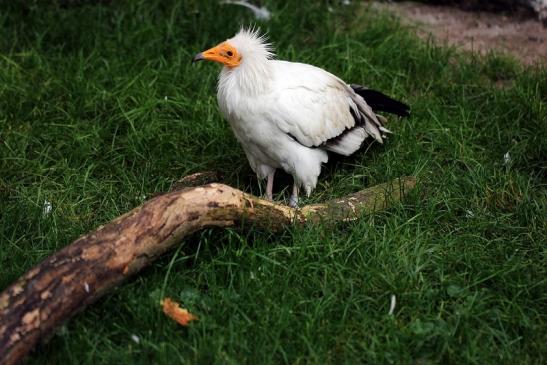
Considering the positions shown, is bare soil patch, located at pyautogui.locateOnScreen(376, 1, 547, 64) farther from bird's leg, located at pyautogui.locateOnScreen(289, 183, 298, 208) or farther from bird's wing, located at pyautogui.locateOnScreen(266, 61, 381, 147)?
bird's leg, located at pyautogui.locateOnScreen(289, 183, 298, 208)

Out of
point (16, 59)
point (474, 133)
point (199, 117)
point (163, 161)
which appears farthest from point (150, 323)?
point (16, 59)

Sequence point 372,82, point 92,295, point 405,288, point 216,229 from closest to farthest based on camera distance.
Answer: point 92,295 → point 405,288 → point 216,229 → point 372,82

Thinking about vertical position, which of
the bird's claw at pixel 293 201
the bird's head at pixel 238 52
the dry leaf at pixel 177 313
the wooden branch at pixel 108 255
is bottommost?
the bird's claw at pixel 293 201

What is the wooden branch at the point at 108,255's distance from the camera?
3123 mm

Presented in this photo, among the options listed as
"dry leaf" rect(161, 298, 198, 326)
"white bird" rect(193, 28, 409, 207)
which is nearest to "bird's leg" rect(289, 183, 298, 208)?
"white bird" rect(193, 28, 409, 207)

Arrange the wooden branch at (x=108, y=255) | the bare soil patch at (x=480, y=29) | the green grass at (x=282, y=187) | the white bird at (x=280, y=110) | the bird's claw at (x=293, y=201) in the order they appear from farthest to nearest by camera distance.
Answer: the bare soil patch at (x=480, y=29) < the bird's claw at (x=293, y=201) < the white bird at (x=280, y=110) < the green grass at (x=282, y=187) < the wooden branch at (x=108, y=255)

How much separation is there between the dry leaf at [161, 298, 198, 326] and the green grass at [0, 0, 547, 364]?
0.12 feet

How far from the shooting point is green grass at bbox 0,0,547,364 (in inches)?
136

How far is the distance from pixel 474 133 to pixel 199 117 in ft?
6.08

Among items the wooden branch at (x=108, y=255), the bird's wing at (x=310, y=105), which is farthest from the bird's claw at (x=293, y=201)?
the wooden branch at (x=108, y=255)

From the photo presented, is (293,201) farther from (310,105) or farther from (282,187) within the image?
(310,105)

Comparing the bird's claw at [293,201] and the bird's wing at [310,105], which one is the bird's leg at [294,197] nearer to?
the bird's claw at [293,201]

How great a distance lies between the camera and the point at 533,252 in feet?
13.4

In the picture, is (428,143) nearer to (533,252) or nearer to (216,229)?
(533,252)
